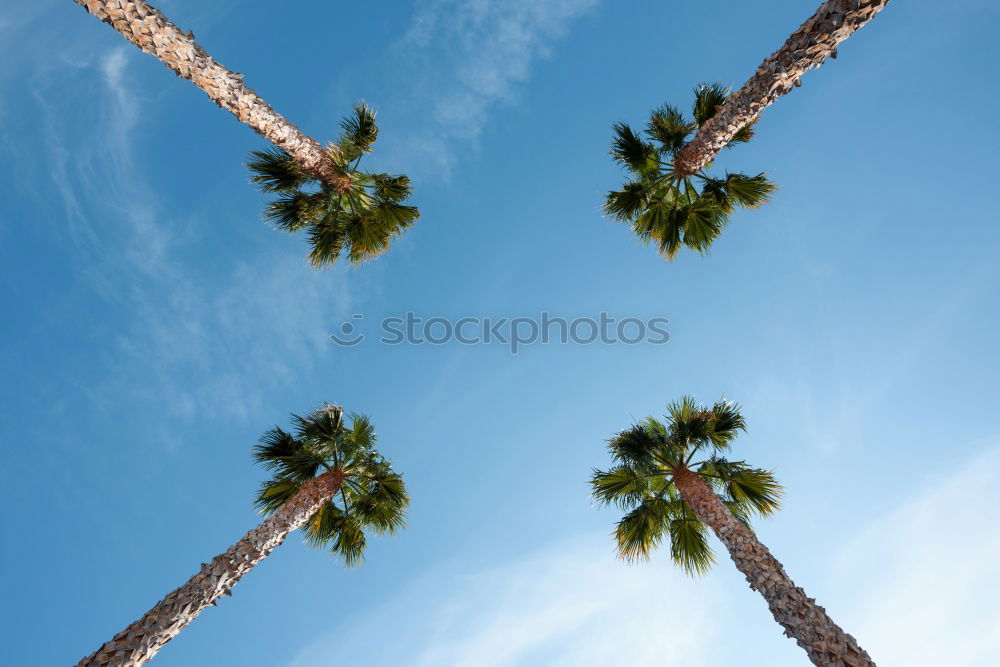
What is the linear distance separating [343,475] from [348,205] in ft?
17.1

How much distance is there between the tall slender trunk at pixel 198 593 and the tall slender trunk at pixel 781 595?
21.1 feet

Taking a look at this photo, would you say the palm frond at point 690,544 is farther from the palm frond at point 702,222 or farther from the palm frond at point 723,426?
the palm frond at point 702,222

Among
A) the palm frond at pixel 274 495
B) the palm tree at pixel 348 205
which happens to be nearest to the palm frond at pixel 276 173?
the palm tree at pixel 348 205

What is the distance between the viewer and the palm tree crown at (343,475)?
33.3 feet

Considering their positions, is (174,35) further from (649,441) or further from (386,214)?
(649,441)

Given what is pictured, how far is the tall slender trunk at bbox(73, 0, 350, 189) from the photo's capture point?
585 centimetres

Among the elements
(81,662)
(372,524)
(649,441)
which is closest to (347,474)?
(372,524)

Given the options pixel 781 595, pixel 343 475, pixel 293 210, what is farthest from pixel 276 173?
pixel 781 595

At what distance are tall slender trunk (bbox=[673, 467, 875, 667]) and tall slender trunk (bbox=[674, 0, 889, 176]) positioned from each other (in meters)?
5.69

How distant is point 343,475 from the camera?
10.3 metres

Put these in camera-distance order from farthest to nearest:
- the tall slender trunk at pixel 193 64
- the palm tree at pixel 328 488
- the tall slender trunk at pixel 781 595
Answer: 1. the palm tree at pixel 328 488
2. the tall slender trunk at pixel 193 64
3. the tall slender trunk at pixel 781 595

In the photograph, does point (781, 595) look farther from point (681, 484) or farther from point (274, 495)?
point (274, 495)

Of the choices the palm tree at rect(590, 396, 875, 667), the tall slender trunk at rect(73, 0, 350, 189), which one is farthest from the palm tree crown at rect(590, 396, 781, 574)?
the tall slender trunk at rect(73, 0, 350, 189)

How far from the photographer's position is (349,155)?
10.4 m
